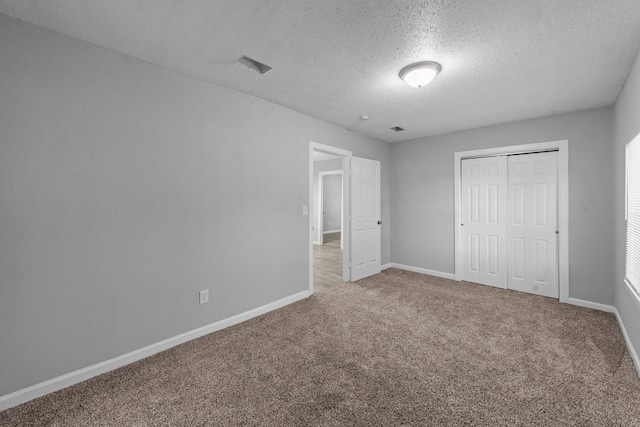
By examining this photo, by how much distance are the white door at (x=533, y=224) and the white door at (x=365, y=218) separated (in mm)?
2008

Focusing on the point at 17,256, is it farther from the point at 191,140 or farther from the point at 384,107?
the point at 384,107

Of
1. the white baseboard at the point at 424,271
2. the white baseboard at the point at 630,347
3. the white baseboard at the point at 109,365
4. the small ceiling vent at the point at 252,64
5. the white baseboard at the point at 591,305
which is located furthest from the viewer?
the white baseboard at the point at 424,271

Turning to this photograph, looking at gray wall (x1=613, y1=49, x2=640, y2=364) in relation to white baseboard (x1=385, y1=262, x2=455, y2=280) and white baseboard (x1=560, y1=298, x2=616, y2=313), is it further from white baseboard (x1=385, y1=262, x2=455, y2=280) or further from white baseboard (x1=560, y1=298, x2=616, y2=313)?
white baseboard (x1=385, y1=262, x2=455, y2=280)

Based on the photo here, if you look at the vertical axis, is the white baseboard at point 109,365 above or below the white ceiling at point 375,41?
below

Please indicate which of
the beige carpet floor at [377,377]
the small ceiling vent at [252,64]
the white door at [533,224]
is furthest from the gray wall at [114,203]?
the white door at [533,224]

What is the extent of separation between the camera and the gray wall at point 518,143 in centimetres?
324

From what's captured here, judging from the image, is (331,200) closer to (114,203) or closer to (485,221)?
(485,221)

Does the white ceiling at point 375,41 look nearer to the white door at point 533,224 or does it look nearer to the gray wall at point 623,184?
the gray wall at point 623,184

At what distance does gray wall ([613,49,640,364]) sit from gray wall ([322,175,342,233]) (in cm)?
748

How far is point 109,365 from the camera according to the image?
2072 millimetres

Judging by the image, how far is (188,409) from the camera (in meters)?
1.68

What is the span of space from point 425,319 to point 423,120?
105 inches

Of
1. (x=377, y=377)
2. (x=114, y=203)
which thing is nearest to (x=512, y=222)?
(x=377, y=377)

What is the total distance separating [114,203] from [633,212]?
422 centimetres
